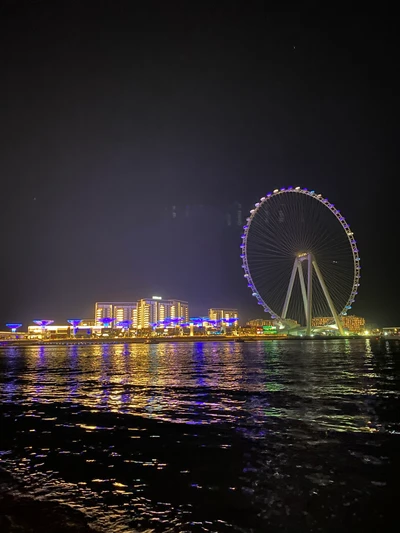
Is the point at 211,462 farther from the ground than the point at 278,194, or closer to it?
closer to it

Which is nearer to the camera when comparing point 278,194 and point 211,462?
point 211,462

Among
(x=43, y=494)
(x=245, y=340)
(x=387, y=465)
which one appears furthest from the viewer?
(x=245, y=340)

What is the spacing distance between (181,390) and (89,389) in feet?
16.7

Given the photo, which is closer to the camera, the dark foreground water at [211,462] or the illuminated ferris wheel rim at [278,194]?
the dark foreground water at [211,462]

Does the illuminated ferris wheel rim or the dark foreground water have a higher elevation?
the illuminated ferris wheel rim

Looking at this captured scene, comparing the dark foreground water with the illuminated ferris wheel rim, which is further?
the illuminated ferris wheel rim

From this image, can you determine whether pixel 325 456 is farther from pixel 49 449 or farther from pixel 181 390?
pixel 181 390

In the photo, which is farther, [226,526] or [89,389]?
[89,389]

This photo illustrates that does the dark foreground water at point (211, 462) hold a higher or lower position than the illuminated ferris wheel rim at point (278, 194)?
lower

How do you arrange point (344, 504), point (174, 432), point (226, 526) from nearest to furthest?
point (226, 526) → point (344, 504) → point (174, 432)

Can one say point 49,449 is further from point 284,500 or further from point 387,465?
point 387,465

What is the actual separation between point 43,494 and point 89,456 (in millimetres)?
2282

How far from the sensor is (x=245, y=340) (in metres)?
161

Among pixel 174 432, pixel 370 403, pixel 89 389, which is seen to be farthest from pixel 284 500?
pixel 89 389
